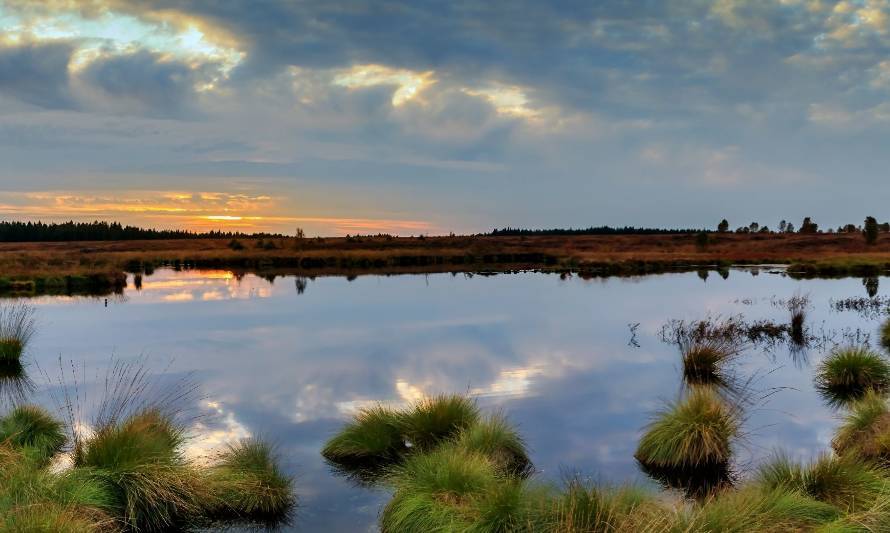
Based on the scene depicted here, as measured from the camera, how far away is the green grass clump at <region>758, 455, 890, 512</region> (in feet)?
24.7

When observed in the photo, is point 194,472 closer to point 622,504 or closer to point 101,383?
point 622,504

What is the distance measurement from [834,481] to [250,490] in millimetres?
7023

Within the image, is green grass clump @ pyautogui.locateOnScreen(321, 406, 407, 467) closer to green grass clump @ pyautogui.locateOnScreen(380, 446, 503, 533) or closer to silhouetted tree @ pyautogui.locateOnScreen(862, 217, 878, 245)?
green grass clump @ pyautogui.locateOnScreen(380, 446, 503, 533)

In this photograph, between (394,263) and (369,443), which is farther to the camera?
(394,263)

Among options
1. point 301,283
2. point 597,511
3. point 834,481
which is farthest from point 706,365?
point 301,283

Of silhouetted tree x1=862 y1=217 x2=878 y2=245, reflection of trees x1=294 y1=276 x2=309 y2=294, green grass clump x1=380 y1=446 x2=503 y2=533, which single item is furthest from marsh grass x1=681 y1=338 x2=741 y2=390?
silhouetted tree x1=862 y1=217 x2=878 y2=245

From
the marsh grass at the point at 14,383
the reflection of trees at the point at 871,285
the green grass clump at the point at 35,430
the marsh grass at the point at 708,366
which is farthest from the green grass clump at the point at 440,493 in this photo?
the reflection of trees at the point at 871,285

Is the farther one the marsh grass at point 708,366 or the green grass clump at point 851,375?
the marsh grass at point 708,366

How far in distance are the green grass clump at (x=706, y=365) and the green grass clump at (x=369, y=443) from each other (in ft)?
26.6

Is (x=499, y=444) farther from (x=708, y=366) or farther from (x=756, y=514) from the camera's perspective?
(x=708, y=366)

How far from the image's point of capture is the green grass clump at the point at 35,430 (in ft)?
33.4

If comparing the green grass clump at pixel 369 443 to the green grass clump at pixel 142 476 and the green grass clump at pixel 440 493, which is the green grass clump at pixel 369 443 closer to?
the green grass clump at pixel 440 493

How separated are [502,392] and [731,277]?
4133 cm

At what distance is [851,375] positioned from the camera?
15000mm
